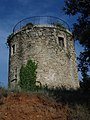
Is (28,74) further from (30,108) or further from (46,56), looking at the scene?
(30,108)

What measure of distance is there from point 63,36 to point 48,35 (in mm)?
1674

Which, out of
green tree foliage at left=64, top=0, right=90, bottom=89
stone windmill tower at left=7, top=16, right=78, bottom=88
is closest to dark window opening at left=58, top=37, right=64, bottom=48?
stone windmill tower at left=7, top=16, right=78, bottom=88

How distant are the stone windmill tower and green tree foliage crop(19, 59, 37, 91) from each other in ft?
1.72

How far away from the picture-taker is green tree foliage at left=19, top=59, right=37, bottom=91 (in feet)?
87.9

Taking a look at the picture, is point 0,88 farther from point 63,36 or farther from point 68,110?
point 63,36

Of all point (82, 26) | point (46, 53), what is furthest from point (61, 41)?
point (82, 26)

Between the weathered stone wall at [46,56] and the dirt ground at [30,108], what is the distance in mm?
11423

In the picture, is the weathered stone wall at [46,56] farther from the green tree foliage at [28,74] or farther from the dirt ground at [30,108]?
the dirt ground at [30,108]

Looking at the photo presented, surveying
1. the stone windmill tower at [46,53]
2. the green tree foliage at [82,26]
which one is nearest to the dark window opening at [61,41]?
the stone windmill tower at [46,53]

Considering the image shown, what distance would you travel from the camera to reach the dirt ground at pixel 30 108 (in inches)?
575

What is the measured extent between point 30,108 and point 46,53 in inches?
545

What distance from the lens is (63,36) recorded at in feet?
99.8

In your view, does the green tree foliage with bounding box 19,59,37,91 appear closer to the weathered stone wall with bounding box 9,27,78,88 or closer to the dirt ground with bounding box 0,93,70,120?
the weathered stone wall with bounding box 9,27,78,88

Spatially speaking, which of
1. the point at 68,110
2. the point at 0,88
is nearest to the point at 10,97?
the point at 0,88
